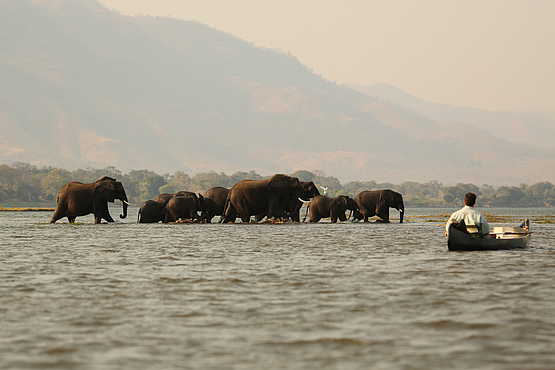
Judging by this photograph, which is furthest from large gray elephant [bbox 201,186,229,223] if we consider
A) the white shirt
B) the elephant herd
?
the white shirt

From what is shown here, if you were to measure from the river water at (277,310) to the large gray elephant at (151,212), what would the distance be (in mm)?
32033

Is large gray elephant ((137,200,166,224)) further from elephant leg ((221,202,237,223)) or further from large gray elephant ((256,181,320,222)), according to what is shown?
large gray elephant ((256,181,320,222))

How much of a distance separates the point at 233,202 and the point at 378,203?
455 inches

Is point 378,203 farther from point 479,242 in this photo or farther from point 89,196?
point 479,242

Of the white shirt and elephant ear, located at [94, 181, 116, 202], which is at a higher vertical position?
elephant ear, located at [94, 181, 116, 202]

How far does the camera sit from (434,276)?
23750 mm

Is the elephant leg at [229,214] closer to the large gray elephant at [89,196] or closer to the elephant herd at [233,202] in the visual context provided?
the elephant herd at [233,202]

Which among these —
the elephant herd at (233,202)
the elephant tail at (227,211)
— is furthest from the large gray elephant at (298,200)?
the elephant tail at (227,211)

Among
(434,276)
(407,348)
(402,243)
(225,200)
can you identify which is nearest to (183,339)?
(407,348)

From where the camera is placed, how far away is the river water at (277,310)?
1340 centimetres

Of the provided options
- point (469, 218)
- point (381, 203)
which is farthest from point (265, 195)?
point (469, 218)

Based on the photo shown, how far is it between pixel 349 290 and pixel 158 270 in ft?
22.8

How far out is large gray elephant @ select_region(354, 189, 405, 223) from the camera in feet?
219

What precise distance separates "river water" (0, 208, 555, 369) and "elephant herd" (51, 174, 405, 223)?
88.0ft
